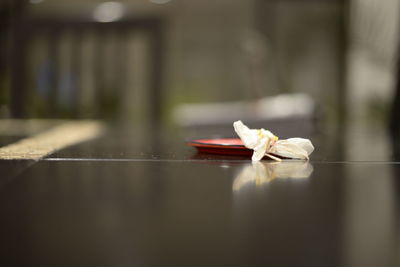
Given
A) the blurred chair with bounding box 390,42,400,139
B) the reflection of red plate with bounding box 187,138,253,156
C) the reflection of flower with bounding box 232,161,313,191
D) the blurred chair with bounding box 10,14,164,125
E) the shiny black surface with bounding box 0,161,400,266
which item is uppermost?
the blurred chair with bounding box 10,14,164,125

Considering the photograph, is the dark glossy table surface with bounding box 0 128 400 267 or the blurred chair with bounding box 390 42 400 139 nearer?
the dark glossy table surface with bounding box 0 128 400 267

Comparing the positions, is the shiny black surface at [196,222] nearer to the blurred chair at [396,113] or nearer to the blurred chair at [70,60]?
the blurred chair at [396,113]

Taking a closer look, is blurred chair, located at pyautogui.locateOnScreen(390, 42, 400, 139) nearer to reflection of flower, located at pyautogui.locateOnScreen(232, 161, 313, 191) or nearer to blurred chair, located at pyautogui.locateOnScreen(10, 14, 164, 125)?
reflection of flower, located at pyautogui.locateOnScreen(232, 161, 313, 191)

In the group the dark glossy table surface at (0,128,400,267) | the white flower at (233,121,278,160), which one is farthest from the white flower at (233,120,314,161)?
the dark glossy table surface at (0,128,400,267)

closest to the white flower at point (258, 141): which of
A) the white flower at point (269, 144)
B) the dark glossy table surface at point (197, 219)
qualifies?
the white flower at point (269, 144)

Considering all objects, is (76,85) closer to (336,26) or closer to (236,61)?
(236,61)

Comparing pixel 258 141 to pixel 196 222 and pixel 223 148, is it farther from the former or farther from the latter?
pixel 196 222
